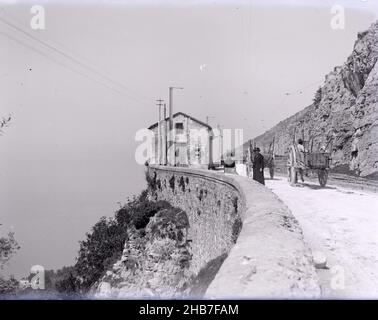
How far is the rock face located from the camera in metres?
20.4

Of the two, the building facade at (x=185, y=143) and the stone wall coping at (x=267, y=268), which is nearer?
the stone wall coping at (x=267, y=268)

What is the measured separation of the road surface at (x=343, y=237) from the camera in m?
5.25

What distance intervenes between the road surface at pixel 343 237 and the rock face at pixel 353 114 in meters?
6.21

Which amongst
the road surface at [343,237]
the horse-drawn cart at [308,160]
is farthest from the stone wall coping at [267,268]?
the horse-drawn cart at [308,160]

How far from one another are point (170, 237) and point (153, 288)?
263cm

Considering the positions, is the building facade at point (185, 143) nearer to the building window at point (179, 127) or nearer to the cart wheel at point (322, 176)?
the building window at point (179, 127)

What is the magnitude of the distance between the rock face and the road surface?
20.4ft

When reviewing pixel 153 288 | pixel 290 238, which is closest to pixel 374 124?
pixel 153 288

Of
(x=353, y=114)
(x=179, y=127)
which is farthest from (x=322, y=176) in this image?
(x=179, y=127)

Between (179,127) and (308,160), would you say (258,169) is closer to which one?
(308,160)

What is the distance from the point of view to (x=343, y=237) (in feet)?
24.3
